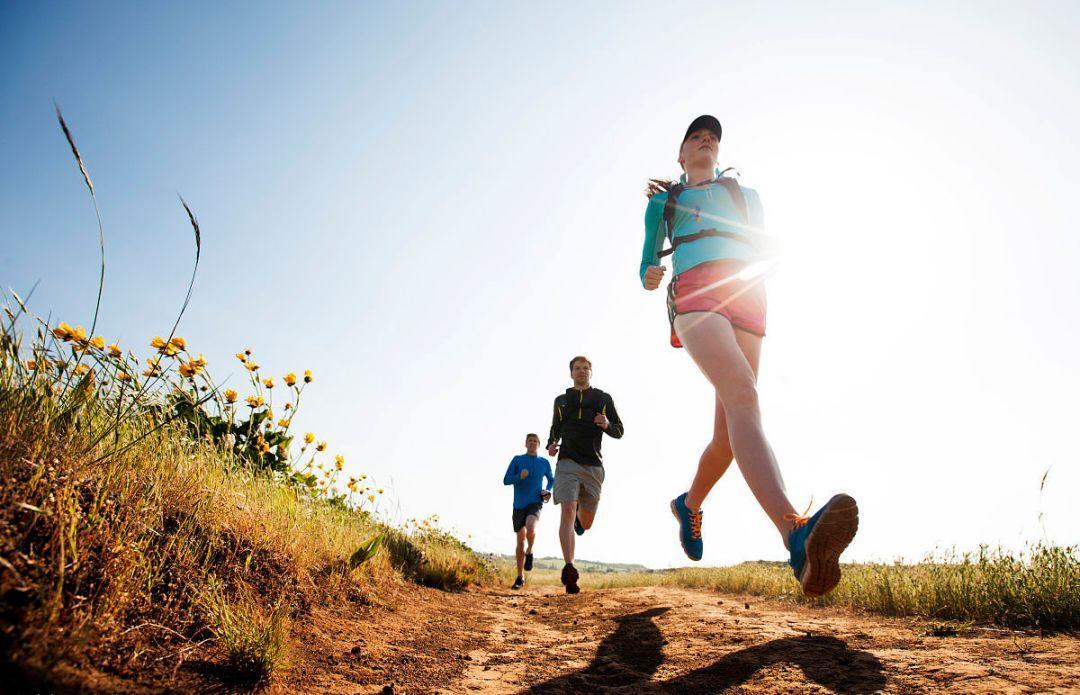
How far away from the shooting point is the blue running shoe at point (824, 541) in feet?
6.34

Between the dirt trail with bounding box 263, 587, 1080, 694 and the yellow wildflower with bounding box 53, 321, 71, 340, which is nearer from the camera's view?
the dirt trail with bounding box 263, 587, 1080, 694

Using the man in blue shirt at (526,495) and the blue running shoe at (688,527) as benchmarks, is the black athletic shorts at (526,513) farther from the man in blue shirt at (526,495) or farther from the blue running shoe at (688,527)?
the blue running shoe at (688,527)

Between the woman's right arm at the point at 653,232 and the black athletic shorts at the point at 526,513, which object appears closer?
the woman's right arm at the point at 653,232

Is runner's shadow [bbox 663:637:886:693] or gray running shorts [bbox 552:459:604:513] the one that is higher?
gray running shorts [bbox 552:459:604:513]

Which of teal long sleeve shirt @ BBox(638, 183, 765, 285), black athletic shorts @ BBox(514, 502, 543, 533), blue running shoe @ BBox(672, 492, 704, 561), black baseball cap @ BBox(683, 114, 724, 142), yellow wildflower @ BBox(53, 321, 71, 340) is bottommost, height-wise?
black athletic shorts @ BBox(514, 502, 543, 533)

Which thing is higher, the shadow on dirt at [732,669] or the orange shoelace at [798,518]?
the orange shoelace at [798,518]

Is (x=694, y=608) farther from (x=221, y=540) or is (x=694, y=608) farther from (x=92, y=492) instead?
(x=92, y=492)

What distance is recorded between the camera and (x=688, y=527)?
358 cm

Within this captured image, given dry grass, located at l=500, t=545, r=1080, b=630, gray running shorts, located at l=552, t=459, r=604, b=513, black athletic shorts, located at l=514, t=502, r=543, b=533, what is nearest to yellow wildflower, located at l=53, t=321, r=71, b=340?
gray running shorts, located at l=552, t=459, r=604, b=513

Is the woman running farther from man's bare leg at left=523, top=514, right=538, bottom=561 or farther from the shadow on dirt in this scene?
man's bare leg at left=523, top=514, right=538, bottom=561

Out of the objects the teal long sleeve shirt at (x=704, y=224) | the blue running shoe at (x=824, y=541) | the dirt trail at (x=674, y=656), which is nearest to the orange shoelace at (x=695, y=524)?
the dirt trail at (x=674, y=656)

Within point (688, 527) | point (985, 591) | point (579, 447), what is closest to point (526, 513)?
point (579, 447)

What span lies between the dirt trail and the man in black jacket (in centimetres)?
238

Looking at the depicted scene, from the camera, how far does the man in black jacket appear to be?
19.4ft
